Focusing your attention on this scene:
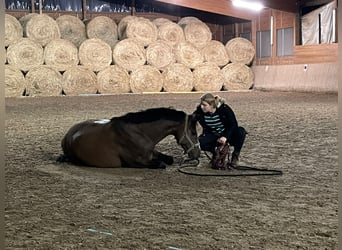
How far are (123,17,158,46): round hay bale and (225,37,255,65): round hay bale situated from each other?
2.57m

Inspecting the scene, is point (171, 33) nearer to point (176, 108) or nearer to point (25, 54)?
point (25, 54)

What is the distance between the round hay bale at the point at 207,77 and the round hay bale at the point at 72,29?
3.77 m

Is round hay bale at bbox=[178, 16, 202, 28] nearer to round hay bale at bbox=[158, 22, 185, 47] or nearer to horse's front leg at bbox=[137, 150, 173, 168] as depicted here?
round hay bale at bbox=[158, 22, 185, 47]

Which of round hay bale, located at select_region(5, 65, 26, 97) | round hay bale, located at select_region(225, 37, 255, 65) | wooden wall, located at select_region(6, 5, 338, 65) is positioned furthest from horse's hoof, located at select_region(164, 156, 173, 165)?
round hay bale, located at select_region(225, 37, 255, 65)

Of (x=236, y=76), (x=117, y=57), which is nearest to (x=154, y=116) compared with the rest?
(x=117, y=57)

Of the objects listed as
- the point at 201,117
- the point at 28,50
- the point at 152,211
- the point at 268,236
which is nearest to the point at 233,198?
the point at 152,211

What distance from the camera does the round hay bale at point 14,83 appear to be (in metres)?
15.6

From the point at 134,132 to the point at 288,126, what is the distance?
11.8ft

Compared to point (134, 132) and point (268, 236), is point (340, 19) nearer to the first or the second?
point (268, 236)

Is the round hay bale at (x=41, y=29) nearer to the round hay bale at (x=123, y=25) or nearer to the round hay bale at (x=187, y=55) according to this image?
the round hay bale at (x=123, y=25)

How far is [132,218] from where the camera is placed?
10.8 ft

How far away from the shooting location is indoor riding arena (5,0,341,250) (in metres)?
3.07

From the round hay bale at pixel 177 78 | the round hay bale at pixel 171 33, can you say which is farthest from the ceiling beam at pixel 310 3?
the round hay bale at pixel 177 78

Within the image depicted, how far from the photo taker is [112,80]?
17234 millimetres
